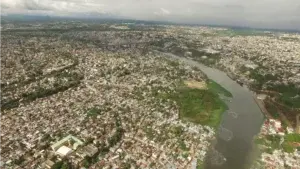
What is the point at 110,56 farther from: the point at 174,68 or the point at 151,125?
the point at 151,125

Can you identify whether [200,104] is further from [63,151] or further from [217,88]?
→ [63,151]

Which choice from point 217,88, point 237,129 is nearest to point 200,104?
point 237,129

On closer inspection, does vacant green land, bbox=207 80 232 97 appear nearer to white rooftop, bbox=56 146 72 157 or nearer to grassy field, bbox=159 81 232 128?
grassy field, bbox=159 81 232 128

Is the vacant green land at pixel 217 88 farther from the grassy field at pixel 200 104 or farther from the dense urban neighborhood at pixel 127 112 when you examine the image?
the dense urban neighborhood at pixel 127 112

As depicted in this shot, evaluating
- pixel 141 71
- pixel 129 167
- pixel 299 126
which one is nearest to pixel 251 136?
pixel 299 126

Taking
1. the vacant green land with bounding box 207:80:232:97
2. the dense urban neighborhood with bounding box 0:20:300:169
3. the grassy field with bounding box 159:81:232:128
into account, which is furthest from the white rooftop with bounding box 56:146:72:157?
the vacant green land with bounding box 207:80:232:97

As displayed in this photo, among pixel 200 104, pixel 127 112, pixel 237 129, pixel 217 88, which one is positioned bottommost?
pixel 237 129
